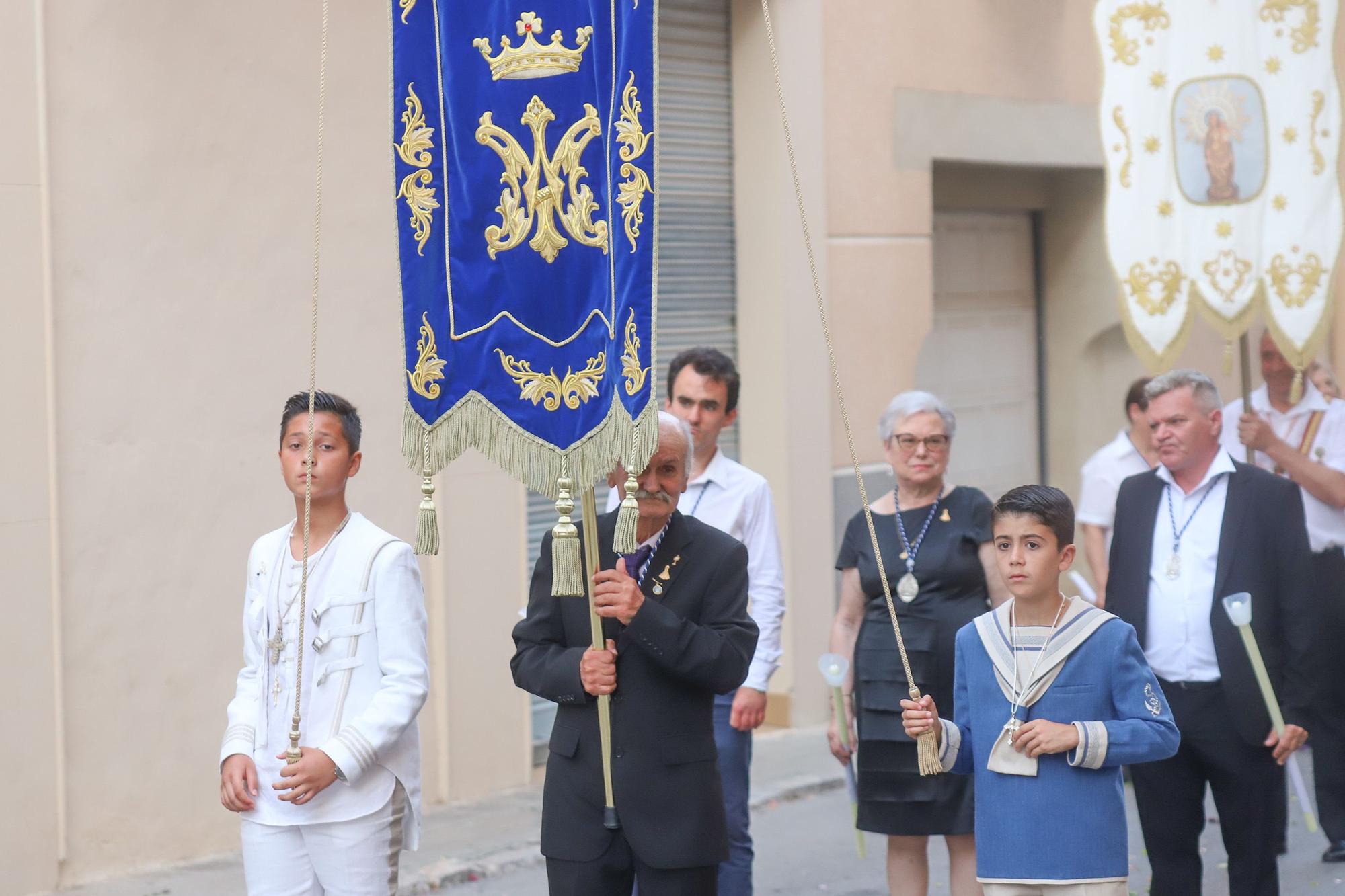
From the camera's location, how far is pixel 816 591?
971 centimetres

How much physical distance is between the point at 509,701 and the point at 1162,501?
3.61 metres

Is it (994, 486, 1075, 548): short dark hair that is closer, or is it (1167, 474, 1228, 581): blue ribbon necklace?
(994, 486, 1075, 548): short dark hair

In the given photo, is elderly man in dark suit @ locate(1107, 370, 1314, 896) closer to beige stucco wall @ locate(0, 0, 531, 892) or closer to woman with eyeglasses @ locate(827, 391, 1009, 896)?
woman with eyeglasses @ locate(827, 391, 1009, 896)

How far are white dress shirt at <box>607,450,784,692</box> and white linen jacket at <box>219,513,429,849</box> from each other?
A: 1.53 metres

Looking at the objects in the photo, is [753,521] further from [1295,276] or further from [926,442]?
[1295,276]

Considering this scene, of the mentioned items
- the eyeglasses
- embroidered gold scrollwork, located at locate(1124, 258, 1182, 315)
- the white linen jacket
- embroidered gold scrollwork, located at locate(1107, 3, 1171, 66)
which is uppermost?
embroidered gold scrollwork, located at locate(1107, 3, 1171, 66)

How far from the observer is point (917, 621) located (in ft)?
17.5

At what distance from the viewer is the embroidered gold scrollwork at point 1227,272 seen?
7.25 m

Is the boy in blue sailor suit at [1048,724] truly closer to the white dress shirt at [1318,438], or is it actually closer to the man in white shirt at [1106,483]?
the white dress shirt at [1318,438]

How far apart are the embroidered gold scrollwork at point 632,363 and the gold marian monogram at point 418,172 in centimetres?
63

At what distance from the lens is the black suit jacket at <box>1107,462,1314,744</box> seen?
5238 millimetres

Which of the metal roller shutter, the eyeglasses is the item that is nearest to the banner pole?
the eyeglasses

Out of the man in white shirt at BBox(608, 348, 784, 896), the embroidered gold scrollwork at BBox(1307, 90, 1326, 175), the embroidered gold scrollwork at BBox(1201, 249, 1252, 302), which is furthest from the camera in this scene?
the embroidered gold scrollwork at BBox(1307, 90, 1326, 175)

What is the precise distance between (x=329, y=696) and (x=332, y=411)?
2.42ft
